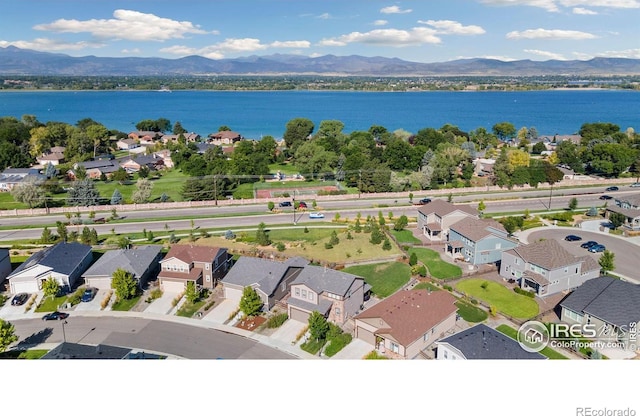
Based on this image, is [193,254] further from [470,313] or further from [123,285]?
[470,313]

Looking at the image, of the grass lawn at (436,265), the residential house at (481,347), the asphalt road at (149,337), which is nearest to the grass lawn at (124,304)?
the asphalt road at (149,337)

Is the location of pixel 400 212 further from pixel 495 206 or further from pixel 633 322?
pixel 633 322

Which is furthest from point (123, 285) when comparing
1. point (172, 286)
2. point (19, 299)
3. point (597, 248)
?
point (597, 248)

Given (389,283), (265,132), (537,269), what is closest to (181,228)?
(389,283)

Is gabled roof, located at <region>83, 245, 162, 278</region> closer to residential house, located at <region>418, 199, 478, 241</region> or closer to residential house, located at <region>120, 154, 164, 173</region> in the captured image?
residential house, located at <region>418, 199, 478, 241</region>

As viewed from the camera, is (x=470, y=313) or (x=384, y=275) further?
(x=384, y=275)

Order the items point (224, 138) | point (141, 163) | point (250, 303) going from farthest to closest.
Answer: point (224, 138) → point (141, 163) → point (250, 303)
